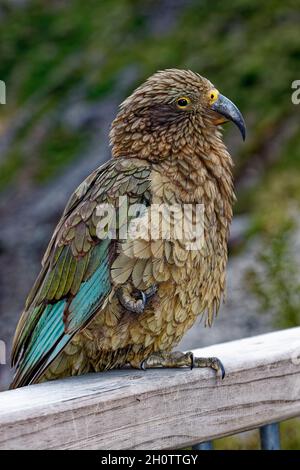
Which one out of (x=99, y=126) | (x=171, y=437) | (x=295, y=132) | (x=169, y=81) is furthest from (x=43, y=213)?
(x=171, y=437)

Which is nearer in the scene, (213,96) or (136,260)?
(136,260)

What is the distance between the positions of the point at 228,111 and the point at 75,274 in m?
0.78

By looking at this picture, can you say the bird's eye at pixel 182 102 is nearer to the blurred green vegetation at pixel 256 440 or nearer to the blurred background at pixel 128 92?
the blurred green vegetation at pixel 256 440

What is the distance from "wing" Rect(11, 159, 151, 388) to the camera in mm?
2871

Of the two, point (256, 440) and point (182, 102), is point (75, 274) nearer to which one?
point (182, 102)

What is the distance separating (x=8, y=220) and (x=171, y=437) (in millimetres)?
→ 8898

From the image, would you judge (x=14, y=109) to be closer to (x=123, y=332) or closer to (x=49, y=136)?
(x=49, y=136)

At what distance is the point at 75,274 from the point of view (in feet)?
9.71

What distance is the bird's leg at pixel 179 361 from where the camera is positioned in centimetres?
268

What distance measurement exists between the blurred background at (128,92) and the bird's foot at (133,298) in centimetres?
191

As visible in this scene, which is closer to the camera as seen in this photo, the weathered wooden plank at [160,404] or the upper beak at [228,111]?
the weathered wooden plank at [160,404]

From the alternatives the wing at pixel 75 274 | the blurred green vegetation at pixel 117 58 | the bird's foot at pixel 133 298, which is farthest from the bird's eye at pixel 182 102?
the blurred green vegetation at pixel 117 58

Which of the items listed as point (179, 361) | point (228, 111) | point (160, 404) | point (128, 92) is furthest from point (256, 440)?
point (128, 92)

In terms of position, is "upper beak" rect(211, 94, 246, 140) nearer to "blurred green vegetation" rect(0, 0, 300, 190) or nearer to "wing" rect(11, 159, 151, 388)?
"wing" rect(11, 159, 151, 388)
